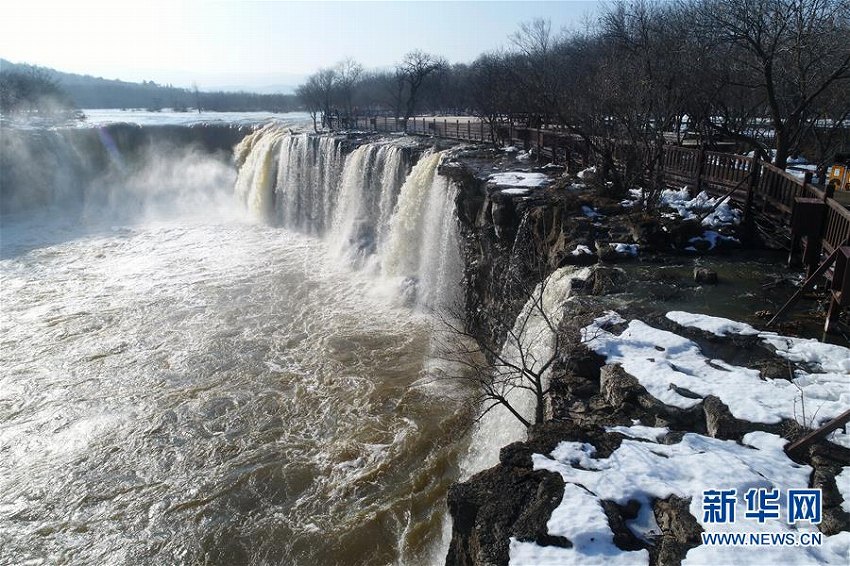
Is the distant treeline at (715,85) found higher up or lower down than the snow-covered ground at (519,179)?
higher up

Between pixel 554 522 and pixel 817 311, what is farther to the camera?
pixel 817 311

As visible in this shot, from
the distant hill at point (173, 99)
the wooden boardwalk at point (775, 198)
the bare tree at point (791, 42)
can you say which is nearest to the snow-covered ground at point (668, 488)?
the wooden boardwalk at point (775, 198)

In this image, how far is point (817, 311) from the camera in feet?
27.9

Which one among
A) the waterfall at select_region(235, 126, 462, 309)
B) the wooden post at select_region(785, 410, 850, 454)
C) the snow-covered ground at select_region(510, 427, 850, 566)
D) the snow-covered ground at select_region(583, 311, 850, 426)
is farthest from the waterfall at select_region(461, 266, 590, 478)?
the waterfall at select_region(235, 126, 462, 309)

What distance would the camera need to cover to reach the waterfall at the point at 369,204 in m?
16.5

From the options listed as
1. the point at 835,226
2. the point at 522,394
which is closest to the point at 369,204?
the point at 522,394

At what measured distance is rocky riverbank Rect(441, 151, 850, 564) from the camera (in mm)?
4531

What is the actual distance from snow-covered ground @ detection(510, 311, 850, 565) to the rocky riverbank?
0.01 meters

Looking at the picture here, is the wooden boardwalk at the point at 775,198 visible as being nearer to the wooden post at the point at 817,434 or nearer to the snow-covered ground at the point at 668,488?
the wooden post at the point at 817,434

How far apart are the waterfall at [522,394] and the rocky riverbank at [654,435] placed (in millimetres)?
426

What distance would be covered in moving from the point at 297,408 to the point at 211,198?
2527 cm

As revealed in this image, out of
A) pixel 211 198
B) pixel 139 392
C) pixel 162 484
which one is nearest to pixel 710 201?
pixel 162 484

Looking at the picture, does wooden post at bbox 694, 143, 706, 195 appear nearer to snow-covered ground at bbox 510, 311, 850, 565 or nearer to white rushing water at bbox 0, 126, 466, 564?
white rushing water at bbox 0, 126, 466, 564

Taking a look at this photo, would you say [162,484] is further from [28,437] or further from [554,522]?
[554,522]
